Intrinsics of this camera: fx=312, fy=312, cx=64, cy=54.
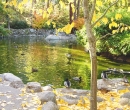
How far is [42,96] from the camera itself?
28.3 ft

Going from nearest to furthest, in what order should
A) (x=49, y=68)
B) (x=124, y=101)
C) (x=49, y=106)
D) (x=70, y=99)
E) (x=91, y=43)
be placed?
(x=91, y=43)
(x=49, y=106)
(x=124, y=101)
(x=70, y=99)
(x=49, y=68)

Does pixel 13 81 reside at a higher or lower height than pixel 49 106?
lower

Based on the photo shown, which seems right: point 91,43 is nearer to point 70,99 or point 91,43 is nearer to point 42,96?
point 42,96

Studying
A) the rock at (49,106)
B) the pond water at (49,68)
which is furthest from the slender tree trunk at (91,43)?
the pond water at (49,68)

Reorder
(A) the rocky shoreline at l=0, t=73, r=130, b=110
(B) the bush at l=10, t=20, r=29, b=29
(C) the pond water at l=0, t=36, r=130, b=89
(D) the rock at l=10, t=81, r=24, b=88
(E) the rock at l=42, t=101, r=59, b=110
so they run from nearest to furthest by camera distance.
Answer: (E) the rock at l=42, t=101, r=59, b=110
(A) the rocky shoreline at l=0, t=73, r=130, b=110
(D) the rock at l=10, t=81, r=24, b=88
(C) the pond water at l=0, t=36, r=130, b=89
(B) the bush at l=10, t=20, r=29, b=29

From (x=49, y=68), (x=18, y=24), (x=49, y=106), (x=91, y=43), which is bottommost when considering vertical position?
(x=49, y=68)

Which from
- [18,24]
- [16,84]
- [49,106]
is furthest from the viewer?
[18,24]

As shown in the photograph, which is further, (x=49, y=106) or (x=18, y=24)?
(x=18, y=24)

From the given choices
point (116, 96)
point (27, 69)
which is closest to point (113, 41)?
point (27, 69)

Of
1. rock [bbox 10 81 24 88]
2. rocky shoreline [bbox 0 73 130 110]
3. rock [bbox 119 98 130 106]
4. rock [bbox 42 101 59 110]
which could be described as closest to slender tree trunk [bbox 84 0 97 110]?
rock [bbox 42 101 59 110]

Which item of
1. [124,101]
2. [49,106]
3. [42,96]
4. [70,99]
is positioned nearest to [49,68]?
[70,99]

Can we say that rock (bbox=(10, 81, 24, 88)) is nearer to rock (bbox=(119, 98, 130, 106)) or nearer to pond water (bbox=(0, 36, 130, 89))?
pond water (bbox=(0, 36, 130, 89))

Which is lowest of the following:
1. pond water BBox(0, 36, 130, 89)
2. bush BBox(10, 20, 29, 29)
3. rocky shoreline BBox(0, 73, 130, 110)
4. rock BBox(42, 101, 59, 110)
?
pond water BBox(0, 36, 130, 89)

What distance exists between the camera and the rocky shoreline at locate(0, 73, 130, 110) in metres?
8.51
